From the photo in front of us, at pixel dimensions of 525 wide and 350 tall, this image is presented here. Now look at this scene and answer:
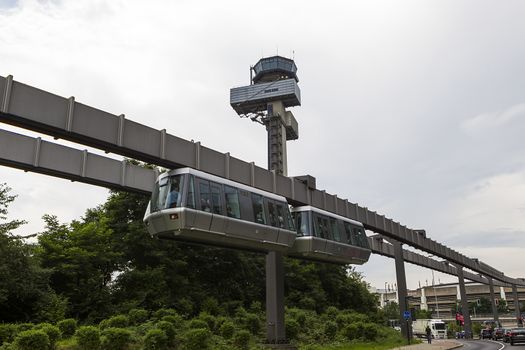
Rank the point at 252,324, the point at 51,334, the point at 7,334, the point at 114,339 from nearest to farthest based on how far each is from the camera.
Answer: the point at 51,334, the point at 114,339, the point at 7,334, the point at 252,324

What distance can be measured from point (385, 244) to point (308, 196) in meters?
23.8

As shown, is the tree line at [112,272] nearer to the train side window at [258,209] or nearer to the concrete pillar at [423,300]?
the train side window at [258,209]

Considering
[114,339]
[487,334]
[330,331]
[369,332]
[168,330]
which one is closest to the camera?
[114,339]

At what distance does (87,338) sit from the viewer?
18172 millimetres

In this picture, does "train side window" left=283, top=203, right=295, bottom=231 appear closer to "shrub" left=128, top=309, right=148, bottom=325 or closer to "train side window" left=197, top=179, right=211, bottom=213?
"train side window" left=197, top=179, right=211, bottom=213

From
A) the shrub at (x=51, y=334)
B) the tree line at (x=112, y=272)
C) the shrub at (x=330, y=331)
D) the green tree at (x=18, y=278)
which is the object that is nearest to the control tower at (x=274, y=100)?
the tree line at (x=112, y=272)

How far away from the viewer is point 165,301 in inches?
1292

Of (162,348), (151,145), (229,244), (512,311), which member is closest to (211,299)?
(162,348)

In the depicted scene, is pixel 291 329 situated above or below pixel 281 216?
below

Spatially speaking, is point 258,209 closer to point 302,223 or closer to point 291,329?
point 302,223

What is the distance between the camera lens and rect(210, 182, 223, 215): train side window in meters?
16.4

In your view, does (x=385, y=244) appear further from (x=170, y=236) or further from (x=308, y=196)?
(x=170, y=236)

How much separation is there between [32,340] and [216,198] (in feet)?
27.1

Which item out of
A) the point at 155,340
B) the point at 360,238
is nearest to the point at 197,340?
the point at 155,340
